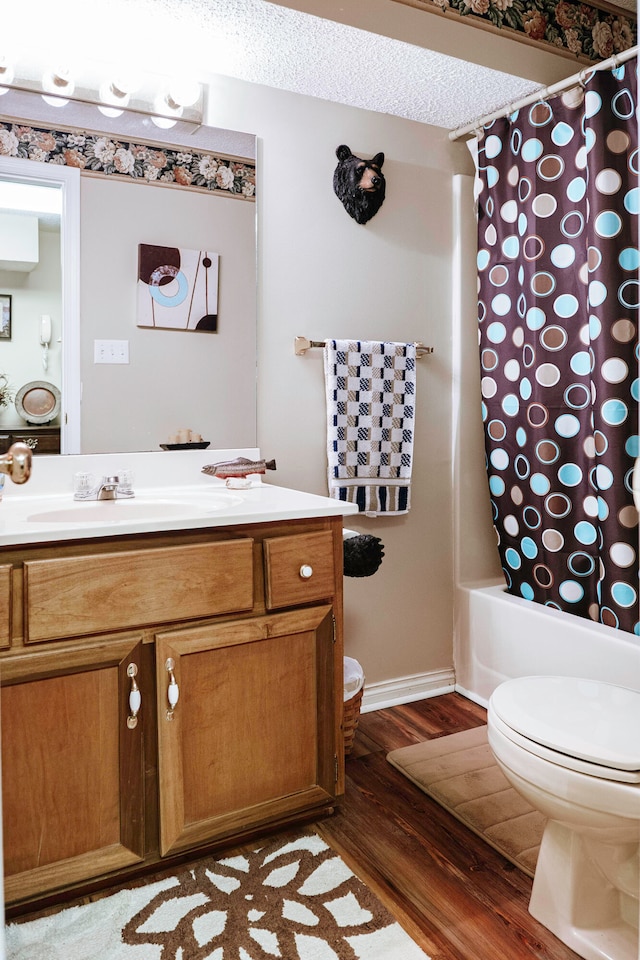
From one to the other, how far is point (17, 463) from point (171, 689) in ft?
2.23

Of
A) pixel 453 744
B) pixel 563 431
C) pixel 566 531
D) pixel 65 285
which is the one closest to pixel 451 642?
pixel 453 744

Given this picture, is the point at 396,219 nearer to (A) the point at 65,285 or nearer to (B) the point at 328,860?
(A) the point at 65,285

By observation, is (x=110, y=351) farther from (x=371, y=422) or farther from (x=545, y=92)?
(x=545, y=92)

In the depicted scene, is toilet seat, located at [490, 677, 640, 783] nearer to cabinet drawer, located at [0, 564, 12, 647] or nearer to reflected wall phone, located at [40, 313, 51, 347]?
cabinet drawer, located at [0, 564, 12, 647]

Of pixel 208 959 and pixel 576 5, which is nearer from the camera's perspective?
pixel 208 959

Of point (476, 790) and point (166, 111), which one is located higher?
point (166, 111)

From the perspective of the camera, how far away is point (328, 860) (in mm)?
1670

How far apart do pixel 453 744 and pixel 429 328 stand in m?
1.48

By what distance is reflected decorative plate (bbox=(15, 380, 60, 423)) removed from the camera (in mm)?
1882

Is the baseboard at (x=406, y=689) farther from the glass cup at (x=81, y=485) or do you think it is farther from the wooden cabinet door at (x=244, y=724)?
the glass cup at (x=81, y=485)

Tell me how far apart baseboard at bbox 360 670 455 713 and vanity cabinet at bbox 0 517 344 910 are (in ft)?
2.43

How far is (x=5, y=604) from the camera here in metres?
1.39

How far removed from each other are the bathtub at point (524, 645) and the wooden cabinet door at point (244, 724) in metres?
0.86

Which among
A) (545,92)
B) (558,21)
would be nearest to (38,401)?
(545,92)
